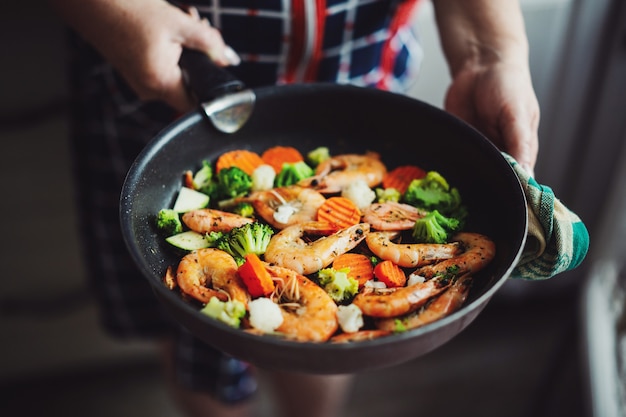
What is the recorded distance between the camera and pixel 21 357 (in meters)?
2.07

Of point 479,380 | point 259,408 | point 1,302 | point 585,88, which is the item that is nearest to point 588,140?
point 585,88

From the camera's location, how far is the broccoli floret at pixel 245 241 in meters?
0.92

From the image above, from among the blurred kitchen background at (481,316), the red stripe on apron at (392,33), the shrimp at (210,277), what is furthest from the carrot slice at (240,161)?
the blurred kitchen background at (481,316)

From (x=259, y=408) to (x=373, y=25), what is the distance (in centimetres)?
141

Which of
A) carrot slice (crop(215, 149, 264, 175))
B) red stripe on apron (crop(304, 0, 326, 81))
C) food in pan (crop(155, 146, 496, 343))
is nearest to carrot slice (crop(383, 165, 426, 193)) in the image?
food in pan (crop(155, 146, 496, 343))

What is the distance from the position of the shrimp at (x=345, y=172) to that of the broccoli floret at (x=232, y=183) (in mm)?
95

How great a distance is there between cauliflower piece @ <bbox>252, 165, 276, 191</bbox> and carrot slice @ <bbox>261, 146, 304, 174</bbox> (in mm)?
Result: 37

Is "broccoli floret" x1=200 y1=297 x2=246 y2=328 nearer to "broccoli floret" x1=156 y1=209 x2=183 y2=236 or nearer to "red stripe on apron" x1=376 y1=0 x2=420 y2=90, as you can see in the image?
"broccoli floret" x1=156 y1=209 x2=183 y2=236

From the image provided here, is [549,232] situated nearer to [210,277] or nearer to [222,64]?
[210,277]

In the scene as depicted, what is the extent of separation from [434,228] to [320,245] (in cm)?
18

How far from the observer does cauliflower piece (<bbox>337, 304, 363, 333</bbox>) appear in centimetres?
82

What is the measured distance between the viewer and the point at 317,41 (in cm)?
124

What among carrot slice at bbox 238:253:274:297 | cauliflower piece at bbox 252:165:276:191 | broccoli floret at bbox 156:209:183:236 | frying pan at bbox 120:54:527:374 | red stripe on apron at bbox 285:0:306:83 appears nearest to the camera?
frying pan at bbox 120:54:527:374

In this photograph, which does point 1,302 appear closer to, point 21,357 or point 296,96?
point 21,357
